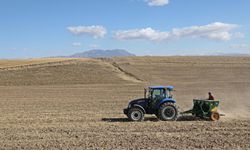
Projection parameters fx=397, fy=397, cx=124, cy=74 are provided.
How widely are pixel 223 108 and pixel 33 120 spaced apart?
34.9ft

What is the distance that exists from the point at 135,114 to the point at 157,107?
1.04 m

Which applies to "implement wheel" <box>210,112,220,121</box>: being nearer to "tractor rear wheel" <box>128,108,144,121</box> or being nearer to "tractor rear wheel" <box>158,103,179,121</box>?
"tractor rear wheel" <box>158,103,179,121</box>

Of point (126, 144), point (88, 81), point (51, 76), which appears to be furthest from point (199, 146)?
point (51, 76)

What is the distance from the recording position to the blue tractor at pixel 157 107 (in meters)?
17.7

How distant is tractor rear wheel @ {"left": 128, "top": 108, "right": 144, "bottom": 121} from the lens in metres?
17.7

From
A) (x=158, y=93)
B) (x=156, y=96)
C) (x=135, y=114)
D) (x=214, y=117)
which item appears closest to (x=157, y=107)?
(x=156, y=96)

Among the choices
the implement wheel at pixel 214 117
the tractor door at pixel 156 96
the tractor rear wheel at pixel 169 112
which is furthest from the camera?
the tractor door at pixel 156 96

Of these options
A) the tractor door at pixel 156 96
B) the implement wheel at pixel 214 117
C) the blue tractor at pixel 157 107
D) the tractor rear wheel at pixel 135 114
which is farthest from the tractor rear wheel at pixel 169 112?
the implement wheel at pixel 214 117

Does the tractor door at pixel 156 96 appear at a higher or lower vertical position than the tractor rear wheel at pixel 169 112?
higher

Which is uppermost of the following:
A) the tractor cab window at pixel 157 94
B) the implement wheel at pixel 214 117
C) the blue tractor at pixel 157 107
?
the tractor cab window at pixel 157 94

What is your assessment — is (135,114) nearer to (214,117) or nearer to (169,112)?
(169,112)

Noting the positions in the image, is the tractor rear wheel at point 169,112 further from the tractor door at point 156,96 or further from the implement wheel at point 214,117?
the implement wheel at point 214,117

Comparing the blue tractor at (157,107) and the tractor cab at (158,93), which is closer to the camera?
the blue tractor at (157,107)

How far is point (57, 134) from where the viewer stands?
47.8ft
